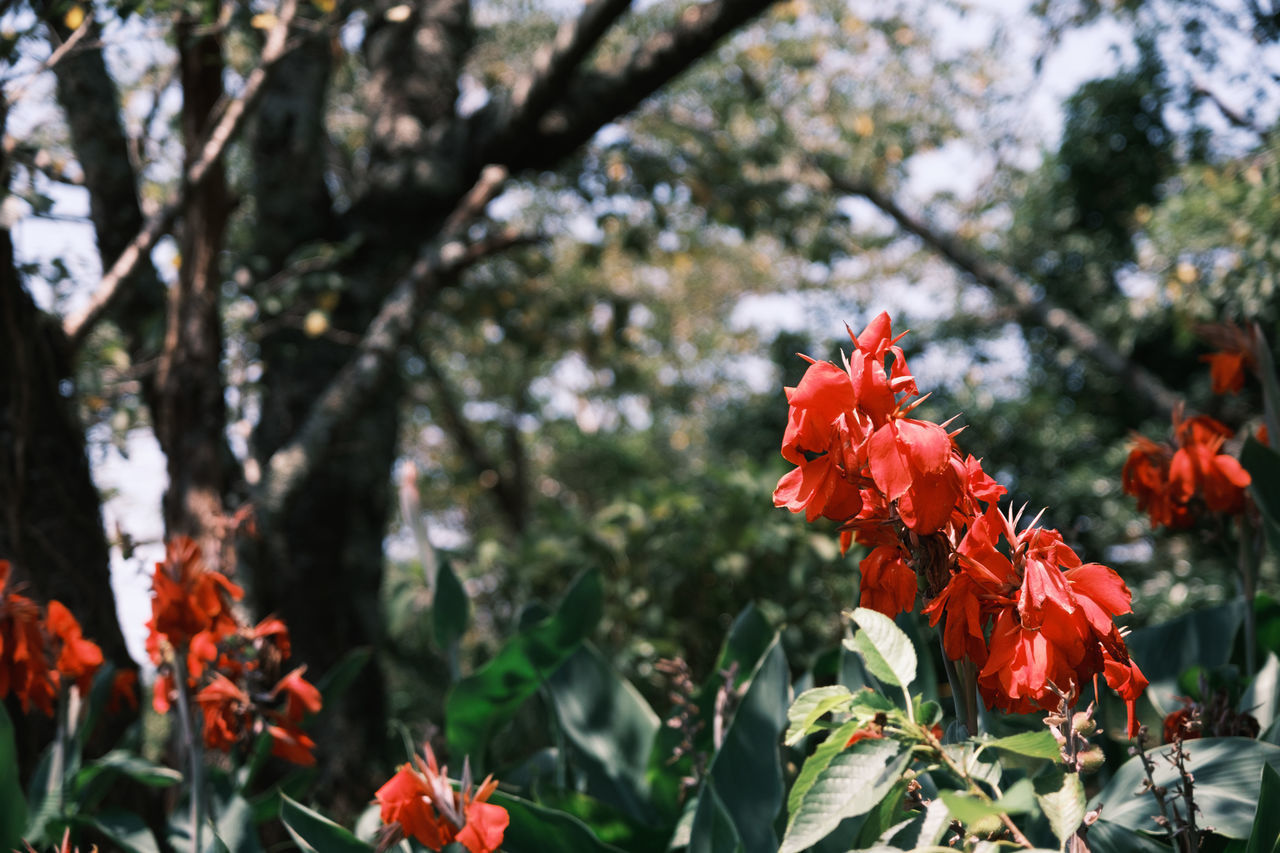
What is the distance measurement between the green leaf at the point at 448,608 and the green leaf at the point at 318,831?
1.69ft

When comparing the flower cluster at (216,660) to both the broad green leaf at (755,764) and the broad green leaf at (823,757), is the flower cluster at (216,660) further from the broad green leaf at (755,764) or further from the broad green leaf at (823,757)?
the broad green leaf at (823,757)

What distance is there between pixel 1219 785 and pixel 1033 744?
444 mm

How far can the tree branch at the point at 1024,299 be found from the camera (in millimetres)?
5785

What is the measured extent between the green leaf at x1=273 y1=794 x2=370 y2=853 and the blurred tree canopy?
0.65 metres

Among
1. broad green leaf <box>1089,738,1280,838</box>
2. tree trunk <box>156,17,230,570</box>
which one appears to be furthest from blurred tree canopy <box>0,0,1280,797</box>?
broad green leaf <box>1089,738,1280,838</box>

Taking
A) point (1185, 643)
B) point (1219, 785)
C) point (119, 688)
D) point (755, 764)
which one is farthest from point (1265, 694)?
point (119, 688)

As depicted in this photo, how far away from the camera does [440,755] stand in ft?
5.63

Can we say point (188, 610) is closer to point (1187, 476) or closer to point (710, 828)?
point (710, 828)

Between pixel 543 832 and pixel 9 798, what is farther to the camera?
pixel 9 798

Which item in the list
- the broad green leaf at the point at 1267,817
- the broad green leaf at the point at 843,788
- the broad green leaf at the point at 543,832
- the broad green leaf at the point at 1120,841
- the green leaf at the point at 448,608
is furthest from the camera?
the green leaf at the point at 448,608

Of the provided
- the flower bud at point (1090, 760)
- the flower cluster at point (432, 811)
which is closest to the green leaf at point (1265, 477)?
the flower bud at point (1090, 760)

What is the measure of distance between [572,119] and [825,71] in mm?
4466

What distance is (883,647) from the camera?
0.73 m

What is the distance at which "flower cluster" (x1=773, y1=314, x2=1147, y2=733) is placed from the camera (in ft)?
2.27
